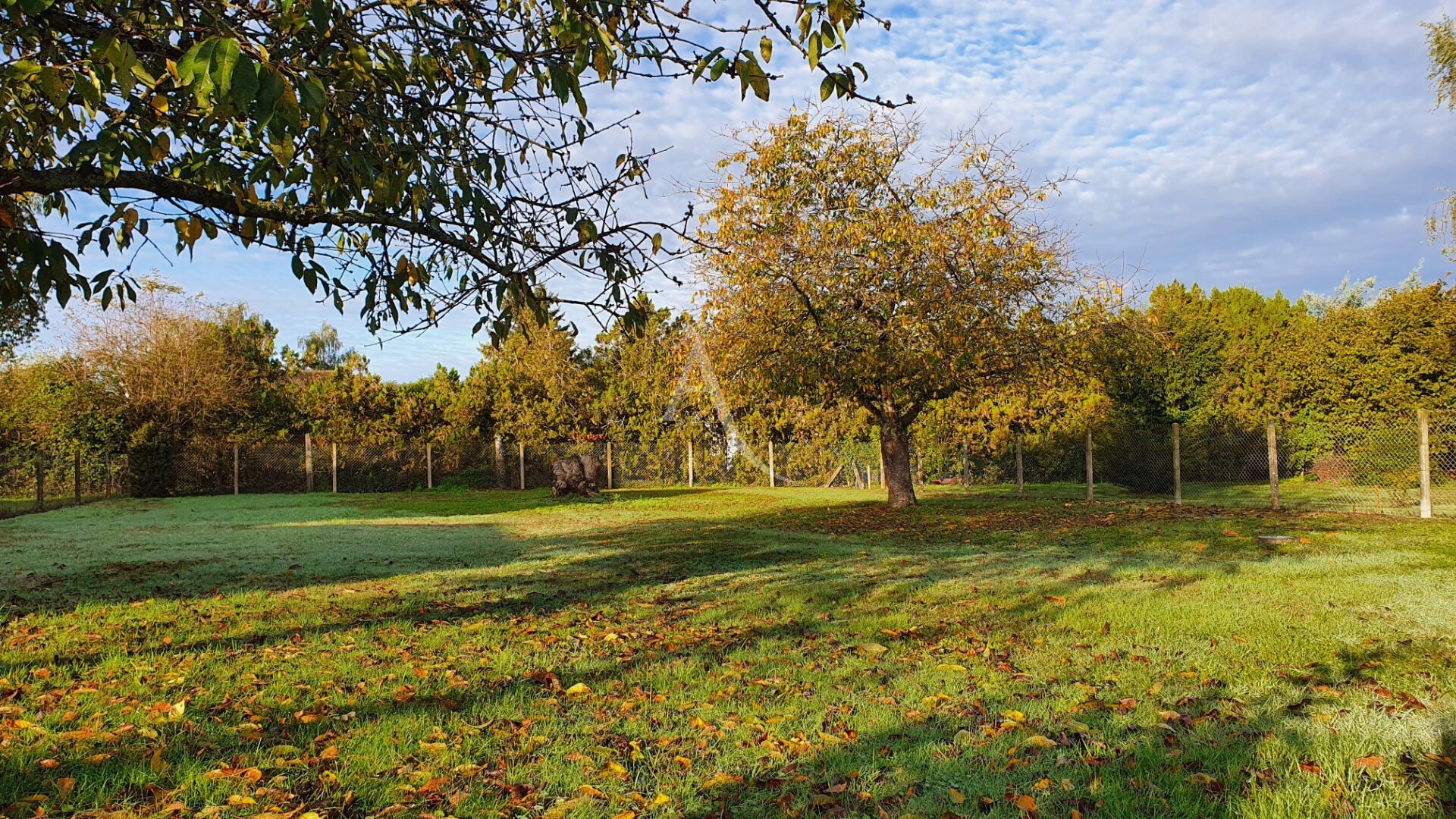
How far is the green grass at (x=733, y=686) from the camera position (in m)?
2.89

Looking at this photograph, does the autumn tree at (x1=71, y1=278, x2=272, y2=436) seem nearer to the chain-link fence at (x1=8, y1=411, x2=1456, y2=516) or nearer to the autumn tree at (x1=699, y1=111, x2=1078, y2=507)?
the chain-link fence at (x1=8, y1=411, x2=1456, y2=516)

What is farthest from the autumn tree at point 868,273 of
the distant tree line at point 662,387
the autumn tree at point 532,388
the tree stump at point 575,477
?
the autumn tree at point 532,388

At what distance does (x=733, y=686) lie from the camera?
4.16 m

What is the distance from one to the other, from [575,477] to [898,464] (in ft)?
29.1

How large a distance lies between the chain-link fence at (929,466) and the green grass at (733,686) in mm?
8847

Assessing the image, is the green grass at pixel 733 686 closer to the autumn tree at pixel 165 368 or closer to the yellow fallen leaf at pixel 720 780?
the yellow fallen leaf at pixel 720 780

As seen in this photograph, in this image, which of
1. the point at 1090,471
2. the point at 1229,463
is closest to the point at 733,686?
the point at 1090,471

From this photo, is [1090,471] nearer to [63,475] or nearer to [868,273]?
[868,273]

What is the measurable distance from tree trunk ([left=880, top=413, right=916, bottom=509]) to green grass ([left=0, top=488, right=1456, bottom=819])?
284 inches

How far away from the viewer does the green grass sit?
9.48 feet

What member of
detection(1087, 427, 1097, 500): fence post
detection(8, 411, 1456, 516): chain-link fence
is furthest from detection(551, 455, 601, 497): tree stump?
detection(1087, 427, 1097, 500): fence post

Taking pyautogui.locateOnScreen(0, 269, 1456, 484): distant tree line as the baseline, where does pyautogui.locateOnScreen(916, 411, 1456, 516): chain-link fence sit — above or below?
below

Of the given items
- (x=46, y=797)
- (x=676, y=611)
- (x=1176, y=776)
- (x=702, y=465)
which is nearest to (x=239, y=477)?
(x=702, y=465)

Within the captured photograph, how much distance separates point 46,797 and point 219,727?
730mm
